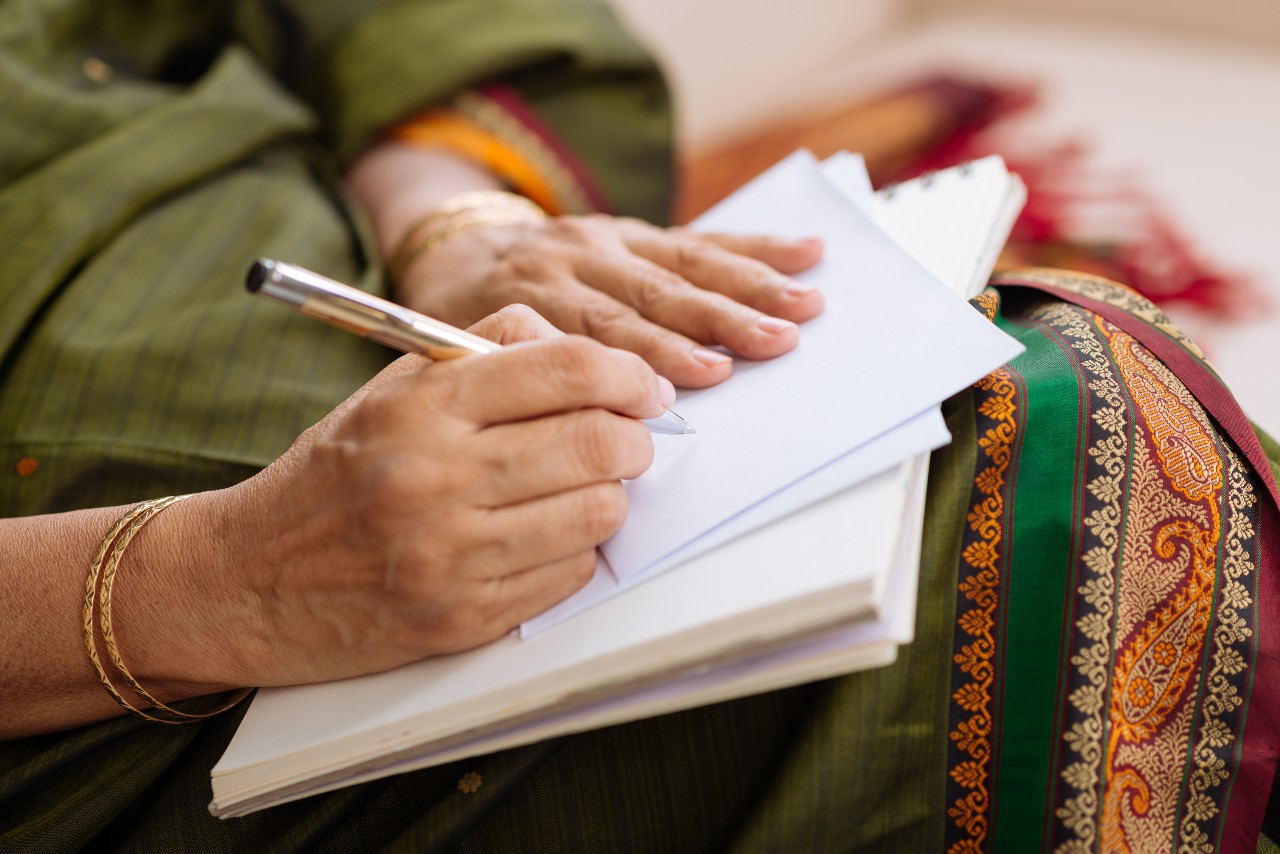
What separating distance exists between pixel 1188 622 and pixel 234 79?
2.79ft

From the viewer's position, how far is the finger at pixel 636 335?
55 centimetres

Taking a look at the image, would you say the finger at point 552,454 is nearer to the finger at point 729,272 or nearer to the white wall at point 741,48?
the finger at point 729,272

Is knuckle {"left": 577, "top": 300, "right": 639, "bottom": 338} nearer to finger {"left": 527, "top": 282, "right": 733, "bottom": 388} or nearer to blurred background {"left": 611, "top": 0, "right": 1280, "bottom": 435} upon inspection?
finger {"left": 527, "top": 282, "right": 733, "bottom": 388}

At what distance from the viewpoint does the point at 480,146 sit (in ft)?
3.07

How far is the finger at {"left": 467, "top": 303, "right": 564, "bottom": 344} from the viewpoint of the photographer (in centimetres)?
49

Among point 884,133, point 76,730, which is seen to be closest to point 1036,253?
point 884,133

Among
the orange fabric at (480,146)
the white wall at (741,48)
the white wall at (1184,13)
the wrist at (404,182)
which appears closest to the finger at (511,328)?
the wrist at (404,182)

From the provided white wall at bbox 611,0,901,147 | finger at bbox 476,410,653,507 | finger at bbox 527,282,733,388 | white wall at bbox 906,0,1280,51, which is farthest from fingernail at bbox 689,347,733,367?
white wall at bbox 906,0,1280,51

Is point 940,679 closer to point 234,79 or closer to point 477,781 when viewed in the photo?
point 477,781

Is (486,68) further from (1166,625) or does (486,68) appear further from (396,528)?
(1166,625)

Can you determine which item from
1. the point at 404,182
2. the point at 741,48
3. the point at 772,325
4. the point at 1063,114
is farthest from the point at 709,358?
the point at 741,48

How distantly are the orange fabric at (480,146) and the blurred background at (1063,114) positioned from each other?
0.33 m

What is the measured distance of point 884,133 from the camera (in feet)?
3.95

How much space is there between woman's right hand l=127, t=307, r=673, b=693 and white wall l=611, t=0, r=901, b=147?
1.08 meters
